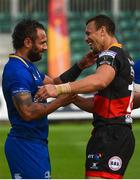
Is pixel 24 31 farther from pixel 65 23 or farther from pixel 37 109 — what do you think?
pixel 65 23

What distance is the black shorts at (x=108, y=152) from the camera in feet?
19.7

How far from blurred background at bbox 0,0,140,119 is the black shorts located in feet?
45.5

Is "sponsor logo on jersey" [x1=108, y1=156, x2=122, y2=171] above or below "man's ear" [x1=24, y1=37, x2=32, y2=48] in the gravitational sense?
below

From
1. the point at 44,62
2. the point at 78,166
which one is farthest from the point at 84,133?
the point at 44,62

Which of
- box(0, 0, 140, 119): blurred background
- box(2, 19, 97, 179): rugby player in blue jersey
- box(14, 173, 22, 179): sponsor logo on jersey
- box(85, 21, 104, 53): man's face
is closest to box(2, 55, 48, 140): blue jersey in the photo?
box(2, 19, 97, 179): rugby player in blue jersey

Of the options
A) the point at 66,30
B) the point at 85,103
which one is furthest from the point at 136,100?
the point at 66,30

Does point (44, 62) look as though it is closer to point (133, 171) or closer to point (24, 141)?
point (133, 171)

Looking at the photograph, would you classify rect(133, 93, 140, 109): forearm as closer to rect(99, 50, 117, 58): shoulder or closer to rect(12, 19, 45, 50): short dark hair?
rect(99, 50, 117, 58): shoulder

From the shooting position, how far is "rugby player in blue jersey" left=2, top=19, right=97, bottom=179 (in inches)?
228

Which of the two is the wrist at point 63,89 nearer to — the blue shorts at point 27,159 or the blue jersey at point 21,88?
the blue jersey at point 21,88

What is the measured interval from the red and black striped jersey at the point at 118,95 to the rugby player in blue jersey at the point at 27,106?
0.37m

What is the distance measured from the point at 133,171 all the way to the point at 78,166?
1.07 metres

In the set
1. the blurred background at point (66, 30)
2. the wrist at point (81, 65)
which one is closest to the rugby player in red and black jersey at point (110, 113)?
the wrist at point (81, 65)

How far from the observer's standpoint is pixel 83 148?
1319cm
